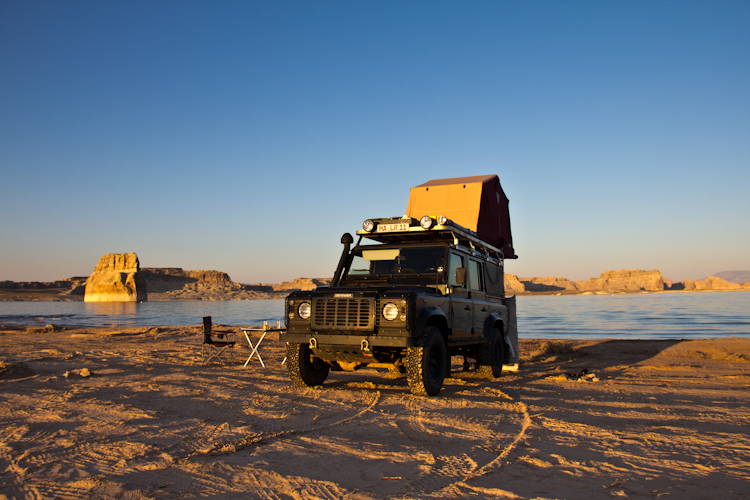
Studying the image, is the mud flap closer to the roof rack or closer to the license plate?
the roof rack

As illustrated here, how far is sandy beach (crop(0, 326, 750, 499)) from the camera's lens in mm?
3471

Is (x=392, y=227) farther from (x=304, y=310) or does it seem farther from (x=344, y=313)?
(x=304, y=310)

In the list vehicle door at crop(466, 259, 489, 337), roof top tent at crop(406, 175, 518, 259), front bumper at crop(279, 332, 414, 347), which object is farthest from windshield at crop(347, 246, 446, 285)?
roof top tent at crop(406, 175, 518, 259)

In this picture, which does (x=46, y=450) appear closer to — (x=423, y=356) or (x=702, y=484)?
(x=423, y=356)

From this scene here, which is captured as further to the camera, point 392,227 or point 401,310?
point 392,227

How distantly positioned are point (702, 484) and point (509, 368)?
293 inches

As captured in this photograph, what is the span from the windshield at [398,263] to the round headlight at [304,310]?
123 cm

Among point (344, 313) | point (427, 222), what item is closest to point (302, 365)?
point (344, 313)

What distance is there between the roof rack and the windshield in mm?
295

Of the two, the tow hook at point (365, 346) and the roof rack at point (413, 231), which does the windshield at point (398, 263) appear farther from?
the tow hook at point (365, 346)

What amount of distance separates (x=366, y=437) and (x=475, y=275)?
197 inches

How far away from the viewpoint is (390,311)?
6734mm

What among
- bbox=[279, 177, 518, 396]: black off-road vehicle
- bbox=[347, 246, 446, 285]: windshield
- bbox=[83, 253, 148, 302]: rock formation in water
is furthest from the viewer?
bbox=[83, 253, 148, 302]: rock formation in water

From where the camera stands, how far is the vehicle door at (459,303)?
7887 mm
